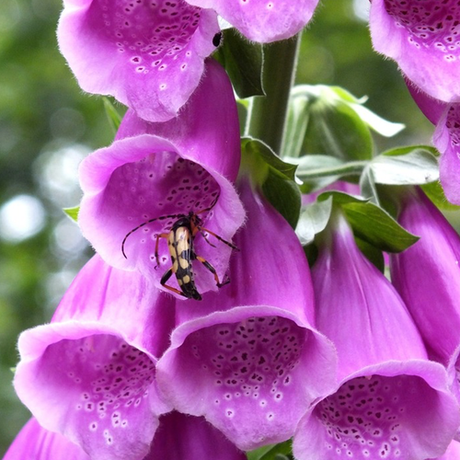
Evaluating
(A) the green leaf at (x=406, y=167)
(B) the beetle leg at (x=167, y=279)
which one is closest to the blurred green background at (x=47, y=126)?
(A) the green leaf at (x=406, y=167)

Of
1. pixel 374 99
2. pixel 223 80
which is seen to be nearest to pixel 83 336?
pixel 223 80

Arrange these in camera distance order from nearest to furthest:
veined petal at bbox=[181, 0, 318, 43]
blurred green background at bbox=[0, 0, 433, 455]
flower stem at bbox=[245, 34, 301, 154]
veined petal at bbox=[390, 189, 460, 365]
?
1. veined petal at bbox=[181, 0, 318, 43]
2. veined petal at bbox=[390, 189, 460, 365]
3. flower stem at bbox=[245, 34, 301, 154]
4. blurred green background at bbox=[0, 0, 433, 455]

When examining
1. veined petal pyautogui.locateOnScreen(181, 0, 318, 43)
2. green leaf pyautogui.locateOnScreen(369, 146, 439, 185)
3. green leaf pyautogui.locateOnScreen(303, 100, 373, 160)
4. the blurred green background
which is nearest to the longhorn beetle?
veined petal pyautogui.locateOnScreen(181, 0, 318, 43)

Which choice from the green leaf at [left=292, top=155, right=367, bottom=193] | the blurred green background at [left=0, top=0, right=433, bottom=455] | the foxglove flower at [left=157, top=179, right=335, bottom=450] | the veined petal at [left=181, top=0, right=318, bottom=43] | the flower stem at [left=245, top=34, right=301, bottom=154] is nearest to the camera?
the veined petal at [left=181, top=0, right=318, bottom=43]

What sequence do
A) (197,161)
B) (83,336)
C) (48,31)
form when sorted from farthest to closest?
(48,31)
(83,336)
(197,161)

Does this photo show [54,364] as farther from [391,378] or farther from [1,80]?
[1,80]

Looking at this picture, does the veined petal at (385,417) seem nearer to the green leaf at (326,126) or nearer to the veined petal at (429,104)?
the veined petal at (429,104)

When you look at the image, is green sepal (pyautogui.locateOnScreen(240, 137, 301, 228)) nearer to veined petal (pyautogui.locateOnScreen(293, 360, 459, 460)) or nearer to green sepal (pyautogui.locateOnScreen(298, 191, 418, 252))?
green sepal (pyautogui.locateOnScreen(298, 191, 418, 252))
